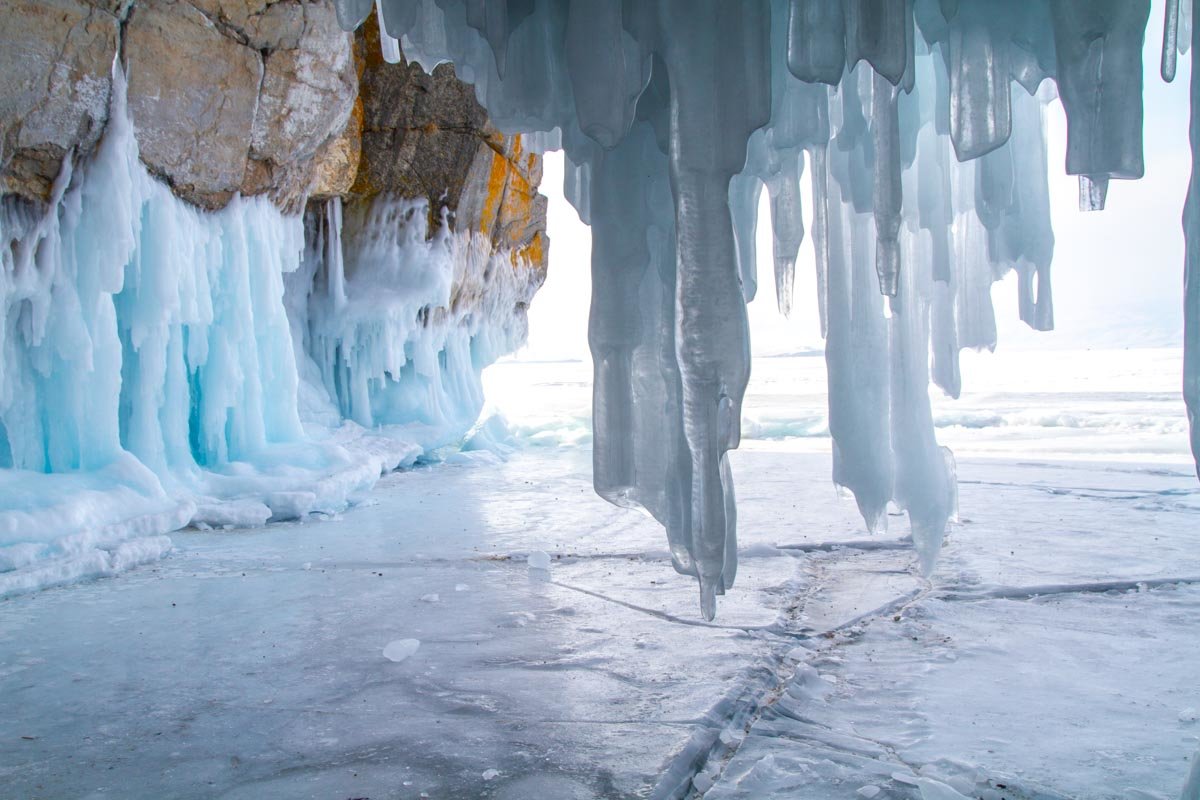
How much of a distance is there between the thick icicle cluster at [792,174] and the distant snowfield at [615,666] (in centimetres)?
52

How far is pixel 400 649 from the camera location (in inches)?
140

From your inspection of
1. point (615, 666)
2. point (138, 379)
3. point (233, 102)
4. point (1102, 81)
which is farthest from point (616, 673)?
point (233, 102)

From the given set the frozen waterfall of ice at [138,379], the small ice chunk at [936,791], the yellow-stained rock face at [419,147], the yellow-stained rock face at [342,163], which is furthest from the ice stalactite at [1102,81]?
the yellow-stained rock face at [419,147]

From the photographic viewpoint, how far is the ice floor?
8.11 ft

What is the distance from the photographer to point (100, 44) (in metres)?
6.38

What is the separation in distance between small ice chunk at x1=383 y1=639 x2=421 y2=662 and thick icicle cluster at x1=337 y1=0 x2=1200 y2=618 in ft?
3.49

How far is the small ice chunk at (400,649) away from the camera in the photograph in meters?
3.49

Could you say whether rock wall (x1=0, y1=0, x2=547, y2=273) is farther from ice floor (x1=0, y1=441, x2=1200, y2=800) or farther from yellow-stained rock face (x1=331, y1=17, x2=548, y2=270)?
ice floor (x1=0, y1=441, x2=1200, y2=800)

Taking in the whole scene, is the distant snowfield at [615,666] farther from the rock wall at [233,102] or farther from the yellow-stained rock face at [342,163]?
the yellow-stained rock face at [342,163]

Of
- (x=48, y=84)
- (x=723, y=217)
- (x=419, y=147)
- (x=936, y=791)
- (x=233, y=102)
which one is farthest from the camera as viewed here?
(x=419, y=147)

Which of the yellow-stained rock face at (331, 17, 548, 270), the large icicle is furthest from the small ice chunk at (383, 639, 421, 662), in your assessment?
the yellow-stained rock face at (331, 17, 548, 270)

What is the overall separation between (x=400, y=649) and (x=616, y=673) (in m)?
0.92

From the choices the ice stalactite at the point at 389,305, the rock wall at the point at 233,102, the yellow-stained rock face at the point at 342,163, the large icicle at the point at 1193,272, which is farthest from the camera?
the ice stalactite at the point at 389,305

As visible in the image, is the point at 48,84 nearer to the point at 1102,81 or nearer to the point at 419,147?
the point at 419,147
